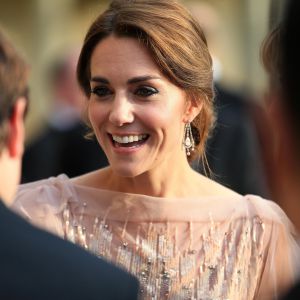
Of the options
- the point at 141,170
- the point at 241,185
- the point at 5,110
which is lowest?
the point at 241,185

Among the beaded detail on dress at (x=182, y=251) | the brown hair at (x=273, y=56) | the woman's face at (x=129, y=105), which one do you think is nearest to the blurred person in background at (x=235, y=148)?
the beaded detail on dress at (x=182, y=251)

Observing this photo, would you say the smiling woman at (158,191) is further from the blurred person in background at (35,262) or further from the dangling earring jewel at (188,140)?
the blurred person in background at (35,262)

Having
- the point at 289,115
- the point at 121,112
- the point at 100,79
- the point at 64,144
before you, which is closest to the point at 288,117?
the point at 289,115

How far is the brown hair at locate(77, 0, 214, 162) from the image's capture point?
14.7 feet

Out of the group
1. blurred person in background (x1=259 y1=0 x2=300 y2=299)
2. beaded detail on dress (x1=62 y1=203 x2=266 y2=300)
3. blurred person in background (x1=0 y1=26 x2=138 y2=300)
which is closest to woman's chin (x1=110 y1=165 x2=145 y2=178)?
beaded detail on dress (x1=62 y1=203 x2=266 y2=300)

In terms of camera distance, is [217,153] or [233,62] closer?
[217,153]

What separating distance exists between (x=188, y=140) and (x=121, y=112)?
0.48 m

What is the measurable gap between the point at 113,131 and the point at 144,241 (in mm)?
526

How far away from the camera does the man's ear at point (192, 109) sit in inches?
184

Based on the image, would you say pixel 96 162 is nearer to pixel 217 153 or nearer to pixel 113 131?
pixel 217 153

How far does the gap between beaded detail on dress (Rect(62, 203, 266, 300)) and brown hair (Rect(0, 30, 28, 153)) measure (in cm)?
158

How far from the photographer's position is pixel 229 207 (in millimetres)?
4730

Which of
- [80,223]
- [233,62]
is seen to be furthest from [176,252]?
[233,62]

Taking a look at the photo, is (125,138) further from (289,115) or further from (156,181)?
(289,115)
